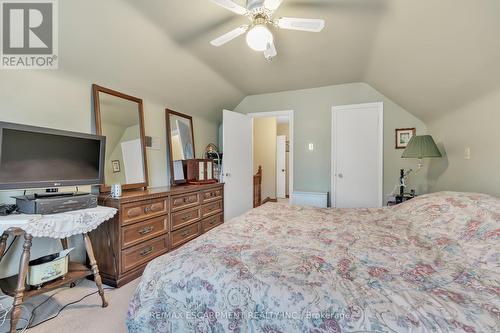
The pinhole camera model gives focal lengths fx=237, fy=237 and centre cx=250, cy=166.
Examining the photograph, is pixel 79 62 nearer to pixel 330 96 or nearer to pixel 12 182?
pixel 12 182

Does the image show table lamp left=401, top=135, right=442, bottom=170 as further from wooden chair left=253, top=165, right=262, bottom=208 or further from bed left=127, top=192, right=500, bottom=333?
wooden chair left=253, top=165, right=262, bottom=208

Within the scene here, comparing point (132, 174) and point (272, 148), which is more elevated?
point (272, 148)

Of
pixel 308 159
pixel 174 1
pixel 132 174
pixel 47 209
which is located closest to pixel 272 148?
pixel 308 159

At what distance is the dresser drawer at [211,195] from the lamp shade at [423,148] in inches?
98.1

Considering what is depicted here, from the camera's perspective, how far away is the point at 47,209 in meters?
1.64

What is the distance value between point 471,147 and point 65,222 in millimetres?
3328

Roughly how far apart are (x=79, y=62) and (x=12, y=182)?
3.73ft

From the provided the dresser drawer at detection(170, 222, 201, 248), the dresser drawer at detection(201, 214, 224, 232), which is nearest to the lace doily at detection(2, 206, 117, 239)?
the dresser drawer at detection(170, 222, 201, 248)

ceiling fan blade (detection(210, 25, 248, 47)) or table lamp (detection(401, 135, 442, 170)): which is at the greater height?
ceiling fan blade (detection(210, 25, 248, 47))

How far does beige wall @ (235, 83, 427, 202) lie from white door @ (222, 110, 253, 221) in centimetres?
57

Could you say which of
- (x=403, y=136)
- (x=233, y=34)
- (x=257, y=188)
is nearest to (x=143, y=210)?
(x=233, y=34)

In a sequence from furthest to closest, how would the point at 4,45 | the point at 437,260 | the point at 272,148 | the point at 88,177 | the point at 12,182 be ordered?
1. the point at 272,148
2. the point at 88,177
3. the point at 4,45
4. the point at 12,182
5. the point at 437,260

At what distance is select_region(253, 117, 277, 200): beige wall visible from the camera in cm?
602

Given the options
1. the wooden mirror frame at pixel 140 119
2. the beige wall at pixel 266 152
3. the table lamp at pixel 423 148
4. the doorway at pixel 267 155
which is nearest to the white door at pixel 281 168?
the doorway at pixel 267 155
